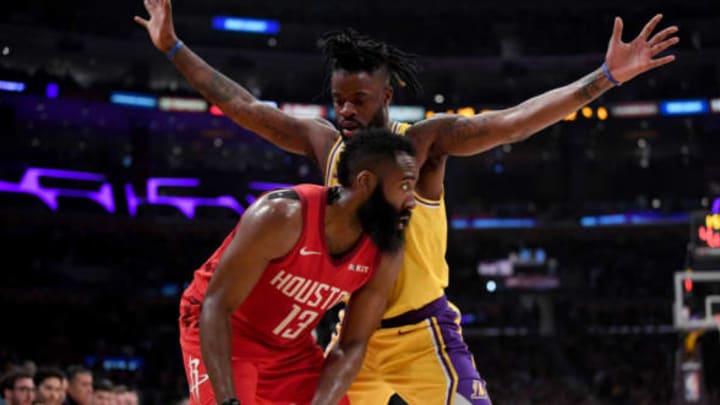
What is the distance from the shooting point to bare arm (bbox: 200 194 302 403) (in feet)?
11.3

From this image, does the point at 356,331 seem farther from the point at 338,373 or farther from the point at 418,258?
the point at 418,258

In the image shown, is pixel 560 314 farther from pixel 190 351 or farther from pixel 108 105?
pixel 190 351

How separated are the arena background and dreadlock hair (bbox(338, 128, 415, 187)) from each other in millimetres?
18883

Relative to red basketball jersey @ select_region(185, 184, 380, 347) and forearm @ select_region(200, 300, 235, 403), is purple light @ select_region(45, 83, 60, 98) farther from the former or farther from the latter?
forearm @ select_region(200, 300, 235, 403)

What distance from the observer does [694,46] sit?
28938 millimetres

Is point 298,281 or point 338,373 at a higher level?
point 298,281

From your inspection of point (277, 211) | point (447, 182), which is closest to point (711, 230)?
point (277, 211)

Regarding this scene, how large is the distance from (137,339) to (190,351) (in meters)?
20.9

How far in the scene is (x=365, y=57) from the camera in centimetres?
430

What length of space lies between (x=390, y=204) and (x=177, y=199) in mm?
23551

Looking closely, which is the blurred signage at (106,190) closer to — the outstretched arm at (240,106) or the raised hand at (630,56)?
the outstretched arm at (240,106)

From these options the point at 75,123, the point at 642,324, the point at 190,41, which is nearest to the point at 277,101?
the point at 190,41

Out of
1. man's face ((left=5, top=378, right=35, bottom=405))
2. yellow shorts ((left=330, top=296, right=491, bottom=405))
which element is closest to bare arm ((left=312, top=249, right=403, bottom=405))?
yellow shorts ((left=330, top=296, right=491, bottom=405))

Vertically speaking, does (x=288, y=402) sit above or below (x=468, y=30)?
below
